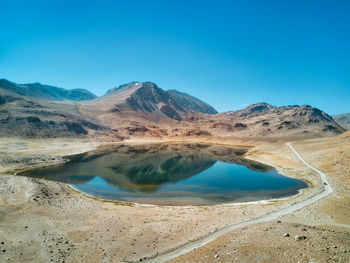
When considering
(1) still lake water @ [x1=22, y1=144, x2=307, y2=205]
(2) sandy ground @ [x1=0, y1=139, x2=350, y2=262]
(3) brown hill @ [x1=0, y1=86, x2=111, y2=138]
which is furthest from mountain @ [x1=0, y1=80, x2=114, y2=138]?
(2) sandy ground @ [x1=0, y1=139, x2=350, y2=262]

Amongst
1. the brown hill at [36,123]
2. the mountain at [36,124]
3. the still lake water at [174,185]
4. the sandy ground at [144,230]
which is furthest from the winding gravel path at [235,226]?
the brown hill at [36,123]

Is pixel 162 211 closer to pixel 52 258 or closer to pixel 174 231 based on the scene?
pixel 174 231

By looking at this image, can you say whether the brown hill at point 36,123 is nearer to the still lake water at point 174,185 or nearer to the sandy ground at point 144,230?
the still lake water at point 174,185

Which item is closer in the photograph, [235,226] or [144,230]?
[144,230]

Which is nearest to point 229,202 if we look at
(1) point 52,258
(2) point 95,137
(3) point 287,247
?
(3) point 287,247

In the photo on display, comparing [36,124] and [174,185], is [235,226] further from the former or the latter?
[36,124]

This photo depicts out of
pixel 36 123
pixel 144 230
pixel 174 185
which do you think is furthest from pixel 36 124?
pixel 144 230

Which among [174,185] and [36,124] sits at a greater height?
[36,124]

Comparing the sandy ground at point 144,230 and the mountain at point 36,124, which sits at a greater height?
the mountain at point 36,124

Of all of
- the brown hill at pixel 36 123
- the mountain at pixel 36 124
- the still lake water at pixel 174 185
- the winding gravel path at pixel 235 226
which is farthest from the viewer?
the brown hill at pixel 36 123

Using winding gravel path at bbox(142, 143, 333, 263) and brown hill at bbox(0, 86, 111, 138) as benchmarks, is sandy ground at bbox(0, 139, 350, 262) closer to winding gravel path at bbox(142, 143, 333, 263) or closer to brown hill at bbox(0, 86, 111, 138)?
winding gravel path at bbox(142, 143, 333, 263)
